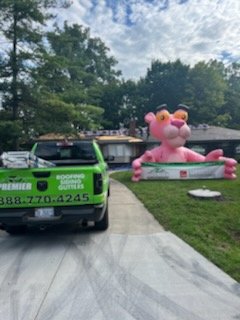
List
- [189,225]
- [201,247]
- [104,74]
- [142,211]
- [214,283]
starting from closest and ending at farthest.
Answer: [214,283]
[201,247]
[189,225]
[142,211]
[104,74]

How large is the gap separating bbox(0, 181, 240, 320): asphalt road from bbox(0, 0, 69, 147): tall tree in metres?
13.3

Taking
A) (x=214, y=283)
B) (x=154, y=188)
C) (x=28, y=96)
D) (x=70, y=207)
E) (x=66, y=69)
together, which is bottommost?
(x=154, y=188)

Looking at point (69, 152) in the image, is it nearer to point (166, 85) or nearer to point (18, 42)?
point (18, 42)

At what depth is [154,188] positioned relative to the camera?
1262 centimetres

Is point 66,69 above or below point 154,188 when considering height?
above

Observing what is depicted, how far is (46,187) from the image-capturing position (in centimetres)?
557

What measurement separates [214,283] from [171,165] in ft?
39.0

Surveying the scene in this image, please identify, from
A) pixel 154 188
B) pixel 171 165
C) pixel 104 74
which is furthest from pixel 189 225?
pixel 104 74

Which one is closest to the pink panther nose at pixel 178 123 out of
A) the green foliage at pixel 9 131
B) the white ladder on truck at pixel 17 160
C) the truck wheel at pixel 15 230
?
the green foliage at pixel 9 131

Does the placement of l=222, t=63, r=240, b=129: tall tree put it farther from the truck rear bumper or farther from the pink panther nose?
the truck rear bumper

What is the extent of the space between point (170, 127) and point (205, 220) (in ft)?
33.1

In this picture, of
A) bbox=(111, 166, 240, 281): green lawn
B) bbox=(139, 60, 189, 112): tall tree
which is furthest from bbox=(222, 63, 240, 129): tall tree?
bbox=(111, 166, 240, 281): green lawn

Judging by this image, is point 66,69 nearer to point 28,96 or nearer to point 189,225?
point 28,96

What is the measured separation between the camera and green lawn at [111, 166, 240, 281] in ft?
17.2
